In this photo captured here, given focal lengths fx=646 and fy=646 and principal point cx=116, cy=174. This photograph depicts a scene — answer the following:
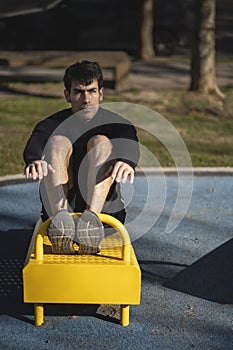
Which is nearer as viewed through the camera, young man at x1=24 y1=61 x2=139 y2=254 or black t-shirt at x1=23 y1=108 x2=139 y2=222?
young man at x1=24 y1=61 x2=139 y2=254

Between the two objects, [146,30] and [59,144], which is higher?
[59,144]

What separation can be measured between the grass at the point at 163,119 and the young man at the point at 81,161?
9.91 ft

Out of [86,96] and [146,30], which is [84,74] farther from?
[146,30]

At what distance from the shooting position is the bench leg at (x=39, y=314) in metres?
4.04

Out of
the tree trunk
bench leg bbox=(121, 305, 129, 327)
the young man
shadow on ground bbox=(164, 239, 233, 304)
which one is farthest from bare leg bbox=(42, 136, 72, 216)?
the tree trunk

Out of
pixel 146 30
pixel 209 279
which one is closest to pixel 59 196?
pixel 209 279

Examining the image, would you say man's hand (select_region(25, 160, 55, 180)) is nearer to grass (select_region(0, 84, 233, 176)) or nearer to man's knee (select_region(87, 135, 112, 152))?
man's knee (select_region(87, 135, 112, 152))

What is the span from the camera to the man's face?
14.8ft

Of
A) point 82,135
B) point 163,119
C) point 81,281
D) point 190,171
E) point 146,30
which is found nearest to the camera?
point 81,281

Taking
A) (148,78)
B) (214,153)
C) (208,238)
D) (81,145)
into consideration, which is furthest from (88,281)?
(148,78)

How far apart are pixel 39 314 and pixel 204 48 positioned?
774cm

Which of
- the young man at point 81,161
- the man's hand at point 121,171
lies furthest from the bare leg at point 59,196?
the man's hand at point 121,171

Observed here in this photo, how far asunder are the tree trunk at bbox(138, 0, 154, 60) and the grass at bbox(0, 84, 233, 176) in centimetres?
348

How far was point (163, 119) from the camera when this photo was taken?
1030cm
